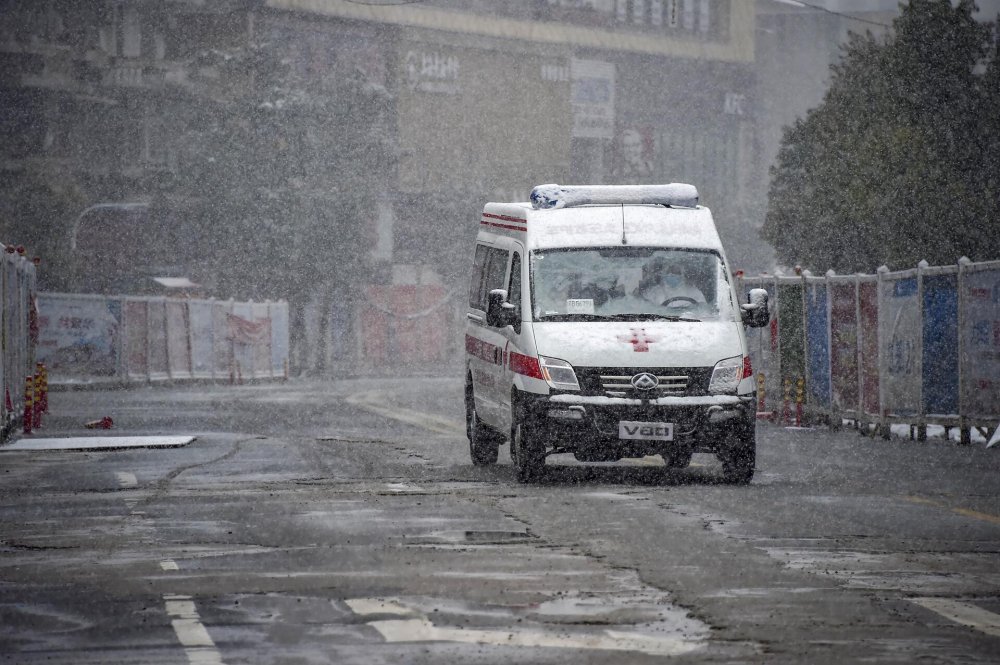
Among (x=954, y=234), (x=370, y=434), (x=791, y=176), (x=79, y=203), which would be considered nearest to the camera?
(x=370, y=434)

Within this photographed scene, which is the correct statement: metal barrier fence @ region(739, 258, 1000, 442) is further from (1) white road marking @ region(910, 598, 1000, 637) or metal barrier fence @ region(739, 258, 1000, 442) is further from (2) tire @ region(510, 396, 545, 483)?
(1) white road marking @ region(910, 598, 1000, 637)

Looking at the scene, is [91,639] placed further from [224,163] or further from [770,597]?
[224,163]

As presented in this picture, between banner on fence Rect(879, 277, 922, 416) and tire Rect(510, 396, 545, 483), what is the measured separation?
7.80 m

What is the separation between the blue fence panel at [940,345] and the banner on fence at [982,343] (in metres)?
0.29

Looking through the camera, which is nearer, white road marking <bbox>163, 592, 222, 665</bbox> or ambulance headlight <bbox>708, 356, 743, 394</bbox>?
white road marking <bbox>163, 592, 222, 665</bbox>

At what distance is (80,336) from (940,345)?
1170 inches

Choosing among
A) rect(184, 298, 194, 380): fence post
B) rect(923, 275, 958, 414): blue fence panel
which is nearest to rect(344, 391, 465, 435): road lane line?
rect(923, 275, 958, 414): blue fence panel

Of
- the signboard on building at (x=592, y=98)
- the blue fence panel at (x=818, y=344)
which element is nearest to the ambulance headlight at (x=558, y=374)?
the blue fence panel at (x=818, y=344)

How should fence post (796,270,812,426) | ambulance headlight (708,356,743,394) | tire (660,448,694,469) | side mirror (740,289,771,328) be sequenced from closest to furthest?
ambulance headlight (708,356,743,394) < side mirror (740,289,771,328) < tire (660,448,694,469) < fence post (796,270,812,426)

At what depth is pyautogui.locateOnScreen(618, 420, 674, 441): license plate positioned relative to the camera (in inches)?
599

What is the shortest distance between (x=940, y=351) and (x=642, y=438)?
772 cm

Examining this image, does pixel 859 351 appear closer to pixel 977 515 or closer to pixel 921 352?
pixel 921 352

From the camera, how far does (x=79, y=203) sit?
59594mm

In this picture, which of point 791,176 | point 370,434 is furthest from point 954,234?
point 370,434
